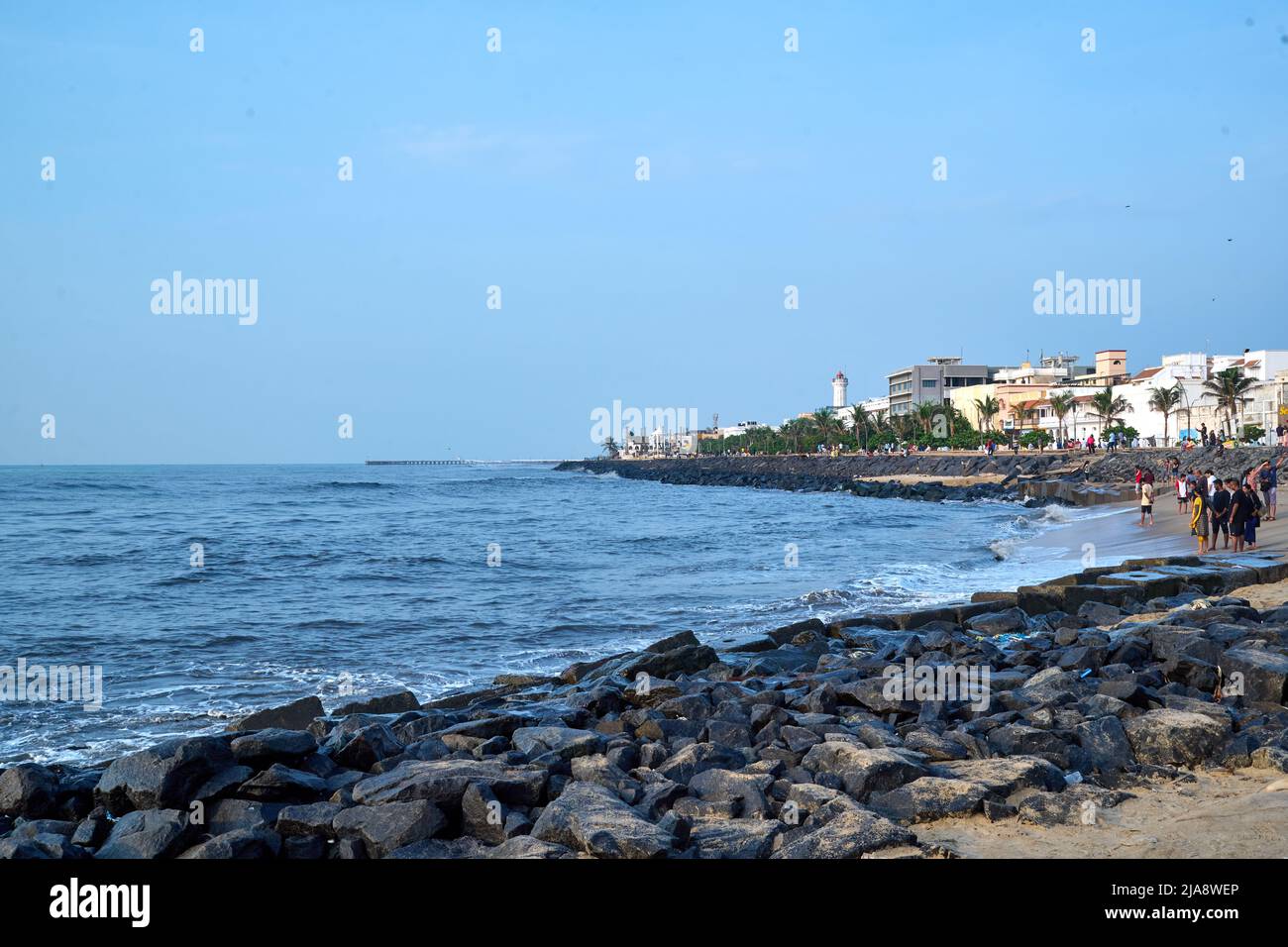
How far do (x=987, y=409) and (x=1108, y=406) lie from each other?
18210mm

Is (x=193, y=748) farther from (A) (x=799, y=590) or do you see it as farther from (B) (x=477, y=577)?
(B) (x=477, y=577)

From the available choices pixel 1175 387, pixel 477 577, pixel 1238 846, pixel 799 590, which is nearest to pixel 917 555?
pixel 799 590

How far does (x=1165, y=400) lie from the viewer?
243 ft

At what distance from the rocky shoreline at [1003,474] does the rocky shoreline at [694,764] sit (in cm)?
3703

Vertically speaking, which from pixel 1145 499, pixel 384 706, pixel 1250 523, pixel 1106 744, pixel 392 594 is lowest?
pixel 392 594

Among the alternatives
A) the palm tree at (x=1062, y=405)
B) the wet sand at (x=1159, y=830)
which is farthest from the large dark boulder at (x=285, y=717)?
the palm tree at (x=1062, y=405)

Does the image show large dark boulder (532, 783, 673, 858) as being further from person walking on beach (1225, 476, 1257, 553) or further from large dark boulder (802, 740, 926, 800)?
person walking on beach (1225, 476, 1257, 553)

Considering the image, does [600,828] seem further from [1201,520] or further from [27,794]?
[1201,520]

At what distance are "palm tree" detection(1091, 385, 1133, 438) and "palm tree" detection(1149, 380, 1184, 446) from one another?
13.4ft

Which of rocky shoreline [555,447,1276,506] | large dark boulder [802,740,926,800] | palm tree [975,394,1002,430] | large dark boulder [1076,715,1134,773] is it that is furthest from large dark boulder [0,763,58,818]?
palm tree [975,394,1002,430]

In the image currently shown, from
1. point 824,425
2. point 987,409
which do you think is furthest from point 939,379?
point 987,409

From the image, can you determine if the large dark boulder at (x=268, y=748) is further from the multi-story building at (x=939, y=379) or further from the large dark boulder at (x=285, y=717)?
the multi-story building at (x=939, y=379)
